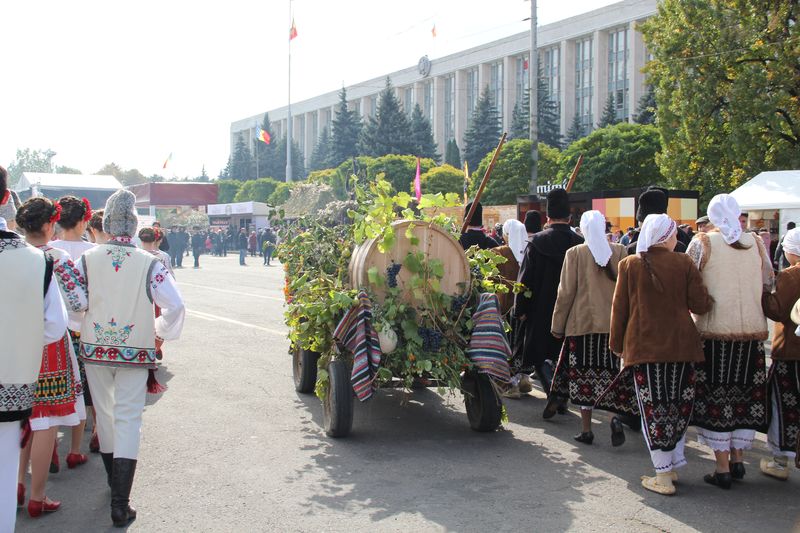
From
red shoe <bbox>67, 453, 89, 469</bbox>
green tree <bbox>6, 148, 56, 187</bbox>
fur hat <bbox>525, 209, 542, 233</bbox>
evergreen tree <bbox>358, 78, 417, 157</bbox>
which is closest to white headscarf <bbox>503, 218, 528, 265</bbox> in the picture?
fur hat <bbox>525, 209, 542, 233</bbox>

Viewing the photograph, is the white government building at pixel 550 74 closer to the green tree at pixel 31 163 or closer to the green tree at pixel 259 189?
the green tree at pixel 259 189

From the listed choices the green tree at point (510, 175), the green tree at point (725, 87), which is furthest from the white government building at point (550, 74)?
the green tree at point (725, 87)

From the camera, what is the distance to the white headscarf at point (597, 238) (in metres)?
6.70

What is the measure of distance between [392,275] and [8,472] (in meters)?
3.37

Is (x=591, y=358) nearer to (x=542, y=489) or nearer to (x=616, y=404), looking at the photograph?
(x=616, y=404)

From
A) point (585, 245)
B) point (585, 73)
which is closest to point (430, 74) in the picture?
point (585, 73)

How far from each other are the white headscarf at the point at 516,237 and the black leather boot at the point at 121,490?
5.29m

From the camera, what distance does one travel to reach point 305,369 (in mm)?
8383

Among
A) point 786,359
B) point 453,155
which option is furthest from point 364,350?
point 453,155

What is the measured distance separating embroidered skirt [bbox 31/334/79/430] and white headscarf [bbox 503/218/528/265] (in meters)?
5.22

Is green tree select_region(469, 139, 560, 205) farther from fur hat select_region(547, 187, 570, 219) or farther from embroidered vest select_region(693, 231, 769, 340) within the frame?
embroidered vest select_region(693, 231, 769, 340)

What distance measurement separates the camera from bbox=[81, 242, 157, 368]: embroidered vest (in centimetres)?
492

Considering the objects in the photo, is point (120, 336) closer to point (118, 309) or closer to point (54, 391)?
point (118, 309)

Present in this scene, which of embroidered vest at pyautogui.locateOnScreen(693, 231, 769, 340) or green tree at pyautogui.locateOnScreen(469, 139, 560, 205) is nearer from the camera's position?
embroidered vest at pyautogui.locateOnScreen(693, 231, 769, 340)
